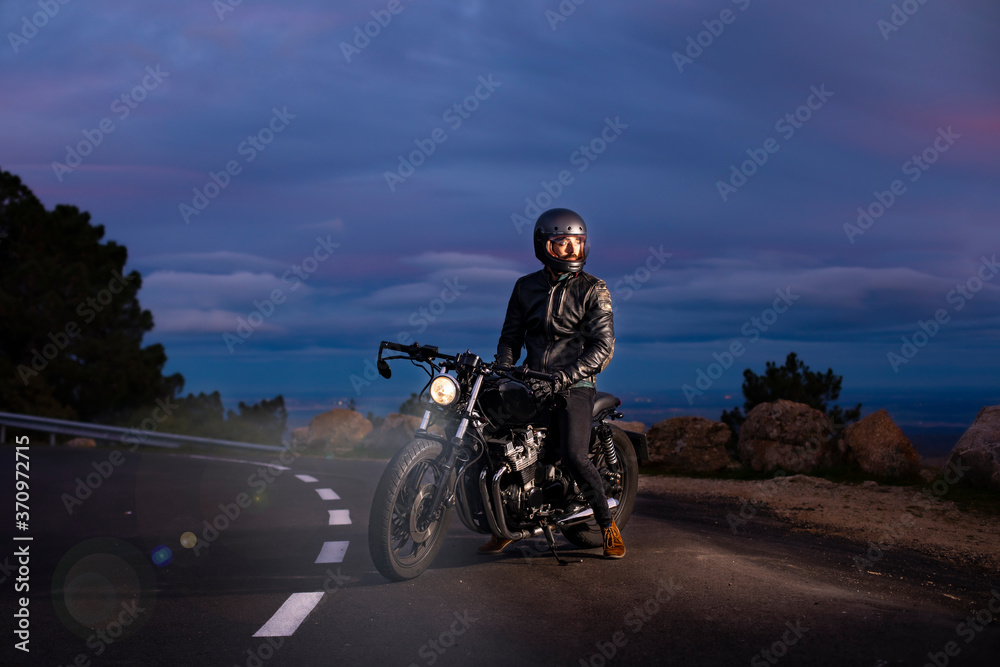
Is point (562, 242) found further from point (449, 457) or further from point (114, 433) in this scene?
point (114, 433)

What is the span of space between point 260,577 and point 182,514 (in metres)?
3.63

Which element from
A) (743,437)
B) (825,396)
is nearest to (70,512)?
(743,437)

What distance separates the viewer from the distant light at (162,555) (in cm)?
697

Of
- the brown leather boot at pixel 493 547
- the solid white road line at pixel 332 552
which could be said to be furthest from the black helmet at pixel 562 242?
the solid white road line at pixel 332 552

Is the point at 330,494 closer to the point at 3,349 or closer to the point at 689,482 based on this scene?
the point at 689,482

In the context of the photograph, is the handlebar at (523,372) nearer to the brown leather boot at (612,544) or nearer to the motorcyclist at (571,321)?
the motorcyclist at (571,321)

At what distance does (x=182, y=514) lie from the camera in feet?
31.7

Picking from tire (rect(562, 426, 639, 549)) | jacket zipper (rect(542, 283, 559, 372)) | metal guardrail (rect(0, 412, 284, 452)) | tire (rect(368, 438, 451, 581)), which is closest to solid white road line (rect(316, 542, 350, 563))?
tire (rect(368, 438, 451, 581))

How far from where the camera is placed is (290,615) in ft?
17.4

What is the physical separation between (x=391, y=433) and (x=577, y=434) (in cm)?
1543

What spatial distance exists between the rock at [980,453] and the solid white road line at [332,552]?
804cm

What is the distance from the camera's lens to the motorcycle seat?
24.6 feet

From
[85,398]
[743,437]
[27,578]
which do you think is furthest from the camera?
[85,398]

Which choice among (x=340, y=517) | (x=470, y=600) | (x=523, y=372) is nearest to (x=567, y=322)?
(x=523, y=372)
